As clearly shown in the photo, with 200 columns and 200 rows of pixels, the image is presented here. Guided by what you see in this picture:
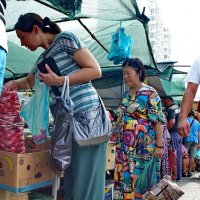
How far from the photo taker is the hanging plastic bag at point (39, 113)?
7.68 feet

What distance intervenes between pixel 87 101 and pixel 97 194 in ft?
2.12

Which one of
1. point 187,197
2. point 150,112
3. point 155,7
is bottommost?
point 187,197

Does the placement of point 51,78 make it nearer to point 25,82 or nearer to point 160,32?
point 25,82

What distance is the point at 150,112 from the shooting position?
10.3 ft

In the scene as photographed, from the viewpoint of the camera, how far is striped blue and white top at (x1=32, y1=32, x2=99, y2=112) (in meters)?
2.23

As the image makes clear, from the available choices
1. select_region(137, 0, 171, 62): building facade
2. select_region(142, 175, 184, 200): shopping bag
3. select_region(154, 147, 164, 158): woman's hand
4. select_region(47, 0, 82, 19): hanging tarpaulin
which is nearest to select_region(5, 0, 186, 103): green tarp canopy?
select_region(47, 0, 82, 19): hanging tarpaulin

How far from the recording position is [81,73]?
2180 mm

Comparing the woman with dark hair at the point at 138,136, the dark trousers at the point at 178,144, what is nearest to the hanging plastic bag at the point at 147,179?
the woman with dark hair at the point at 138,136

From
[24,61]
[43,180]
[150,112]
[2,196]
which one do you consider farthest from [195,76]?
[24,61]

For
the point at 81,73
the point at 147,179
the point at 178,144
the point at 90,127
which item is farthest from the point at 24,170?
the point at 178,144

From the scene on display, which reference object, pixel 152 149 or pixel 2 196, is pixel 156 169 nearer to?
pixel 152 149

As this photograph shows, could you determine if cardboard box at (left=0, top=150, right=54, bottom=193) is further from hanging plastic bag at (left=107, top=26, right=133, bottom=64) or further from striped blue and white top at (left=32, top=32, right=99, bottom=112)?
hanging plastic bag at (left=107, top=26, right=133, bottom=64)

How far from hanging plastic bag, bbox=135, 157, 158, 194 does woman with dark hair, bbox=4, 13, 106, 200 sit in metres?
0.88

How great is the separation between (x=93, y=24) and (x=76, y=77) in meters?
3.14
